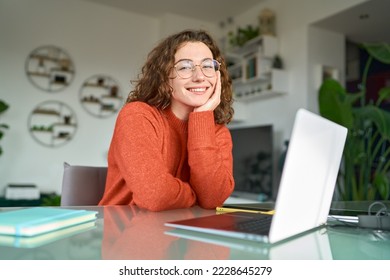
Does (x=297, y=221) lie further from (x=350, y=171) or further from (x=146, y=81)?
(x=350, y=171)

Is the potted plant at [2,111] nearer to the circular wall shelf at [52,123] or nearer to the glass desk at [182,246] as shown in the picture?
the circular wall shelf at [52,123]

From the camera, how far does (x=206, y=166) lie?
109 cm

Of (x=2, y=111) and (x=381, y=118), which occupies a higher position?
(x=2, y=111)

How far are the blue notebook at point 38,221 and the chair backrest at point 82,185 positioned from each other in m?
0.45

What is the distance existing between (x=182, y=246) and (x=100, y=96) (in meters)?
4.51

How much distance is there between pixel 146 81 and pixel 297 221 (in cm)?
91

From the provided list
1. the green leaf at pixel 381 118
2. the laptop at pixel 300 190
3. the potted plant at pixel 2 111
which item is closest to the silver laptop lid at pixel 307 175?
the laptop at pixel 300 190

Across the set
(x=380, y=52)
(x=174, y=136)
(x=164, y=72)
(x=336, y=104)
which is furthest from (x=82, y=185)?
(x=380, y=52)

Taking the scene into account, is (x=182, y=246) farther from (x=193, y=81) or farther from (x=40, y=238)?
(x=193, y=81)

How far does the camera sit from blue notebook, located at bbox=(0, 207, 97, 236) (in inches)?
23.1

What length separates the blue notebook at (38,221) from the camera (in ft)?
1.93

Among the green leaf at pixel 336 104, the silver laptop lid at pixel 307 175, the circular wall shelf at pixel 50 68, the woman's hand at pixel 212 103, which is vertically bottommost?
the silver laptop lid at pixel 307 175

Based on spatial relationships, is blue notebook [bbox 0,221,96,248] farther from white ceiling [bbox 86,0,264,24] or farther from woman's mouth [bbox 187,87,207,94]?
white ceiling [bbox 86,0,264,24]

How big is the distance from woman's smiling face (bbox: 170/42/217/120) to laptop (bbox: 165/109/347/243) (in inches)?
21.9
